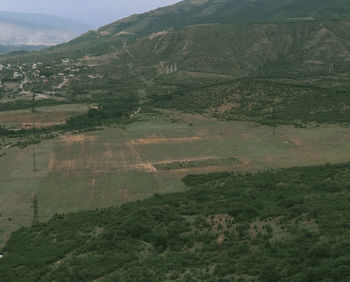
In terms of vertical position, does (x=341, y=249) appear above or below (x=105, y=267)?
above

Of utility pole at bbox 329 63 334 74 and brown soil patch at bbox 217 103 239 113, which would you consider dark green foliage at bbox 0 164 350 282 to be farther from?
utility pole at bbox 329 63 334 74

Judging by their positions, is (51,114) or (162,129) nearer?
(162,129)

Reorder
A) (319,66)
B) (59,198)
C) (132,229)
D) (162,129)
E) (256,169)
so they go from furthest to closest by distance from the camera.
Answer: (319,66) < (162,129) < (256,169) < (59,198) < (132,229)

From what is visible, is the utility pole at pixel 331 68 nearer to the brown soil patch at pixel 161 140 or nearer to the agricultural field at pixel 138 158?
the agricultural field at pixel 138 158

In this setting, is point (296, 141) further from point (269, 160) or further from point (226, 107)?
point (226, 107)

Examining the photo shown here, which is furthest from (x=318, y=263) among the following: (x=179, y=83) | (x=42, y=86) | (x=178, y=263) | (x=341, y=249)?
(x=42, y=86)

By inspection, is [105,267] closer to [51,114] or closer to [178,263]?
[178,263]

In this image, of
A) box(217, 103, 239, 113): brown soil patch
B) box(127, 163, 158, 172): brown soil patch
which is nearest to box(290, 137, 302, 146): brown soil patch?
box(127, 163, 158, 172): brown soil patch
